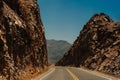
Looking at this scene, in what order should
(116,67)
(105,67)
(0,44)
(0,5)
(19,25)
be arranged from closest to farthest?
(0,44) < (0,5) < (19,25) < (116,67) < (105,67)

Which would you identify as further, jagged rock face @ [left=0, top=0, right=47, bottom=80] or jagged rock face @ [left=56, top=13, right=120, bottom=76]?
jagged rock face @ [left=56, top=13, right=120, bottom=76]

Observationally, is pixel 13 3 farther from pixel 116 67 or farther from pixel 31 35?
pixel 116 67

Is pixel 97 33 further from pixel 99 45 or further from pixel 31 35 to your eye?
pixel 31 35

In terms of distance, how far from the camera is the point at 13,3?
4191 cm

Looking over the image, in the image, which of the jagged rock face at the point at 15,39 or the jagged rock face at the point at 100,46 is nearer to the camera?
the jagged rock face at the point at 15,39

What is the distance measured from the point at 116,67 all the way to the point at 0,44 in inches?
1078

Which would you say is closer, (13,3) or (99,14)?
(13,3)

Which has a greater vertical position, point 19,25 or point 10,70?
point 19,25

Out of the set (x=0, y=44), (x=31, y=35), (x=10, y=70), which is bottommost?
(x=10, y=70)

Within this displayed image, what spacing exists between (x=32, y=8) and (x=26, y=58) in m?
15.2

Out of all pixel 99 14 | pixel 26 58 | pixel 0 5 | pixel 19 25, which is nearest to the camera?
pixel 0 5

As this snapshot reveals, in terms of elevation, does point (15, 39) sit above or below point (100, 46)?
below

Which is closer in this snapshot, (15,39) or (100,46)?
(15,39)

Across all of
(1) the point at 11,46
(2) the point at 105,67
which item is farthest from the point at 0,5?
(2) the point at 105,67
